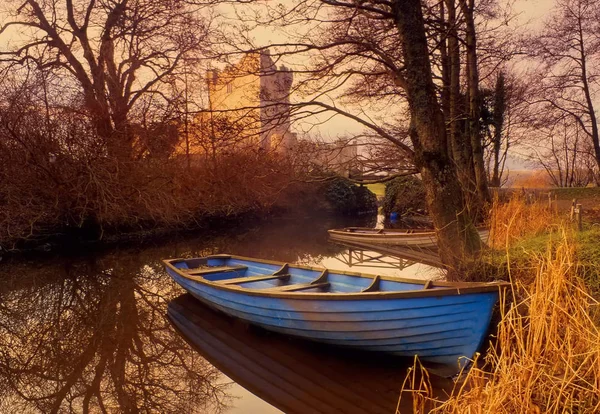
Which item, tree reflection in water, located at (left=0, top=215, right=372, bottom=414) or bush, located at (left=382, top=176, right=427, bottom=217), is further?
bush, located at (left=382, top=176, right=427, bottom=217)

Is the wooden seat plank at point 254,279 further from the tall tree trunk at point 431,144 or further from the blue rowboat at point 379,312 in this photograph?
the tall tree trunk at point 431,144

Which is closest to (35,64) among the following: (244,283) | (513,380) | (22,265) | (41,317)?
(22,265)

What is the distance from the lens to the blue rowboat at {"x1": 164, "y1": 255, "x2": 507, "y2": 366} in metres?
4.32

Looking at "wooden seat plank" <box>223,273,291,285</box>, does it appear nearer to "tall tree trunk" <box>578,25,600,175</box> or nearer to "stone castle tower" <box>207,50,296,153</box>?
"stone castle tower" <box>207,50,296,153</box>

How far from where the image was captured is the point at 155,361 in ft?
18.2

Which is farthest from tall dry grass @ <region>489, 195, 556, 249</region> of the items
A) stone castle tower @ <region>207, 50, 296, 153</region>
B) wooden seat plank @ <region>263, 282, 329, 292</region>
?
stone castle tower @ <region>207, 50, 296, 153</region>

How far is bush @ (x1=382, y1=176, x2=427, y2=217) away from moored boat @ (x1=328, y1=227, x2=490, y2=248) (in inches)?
193

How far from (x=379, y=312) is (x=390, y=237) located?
8446mm

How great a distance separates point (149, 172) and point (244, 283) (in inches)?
359

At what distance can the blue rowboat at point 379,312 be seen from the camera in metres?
4.32

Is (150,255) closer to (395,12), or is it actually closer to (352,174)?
(352,174)

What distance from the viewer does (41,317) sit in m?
7.16

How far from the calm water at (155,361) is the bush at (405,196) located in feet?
35.0

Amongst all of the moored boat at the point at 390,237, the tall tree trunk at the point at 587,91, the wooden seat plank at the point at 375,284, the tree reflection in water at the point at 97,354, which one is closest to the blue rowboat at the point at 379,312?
the wooden seat plank at the point at 375,284
